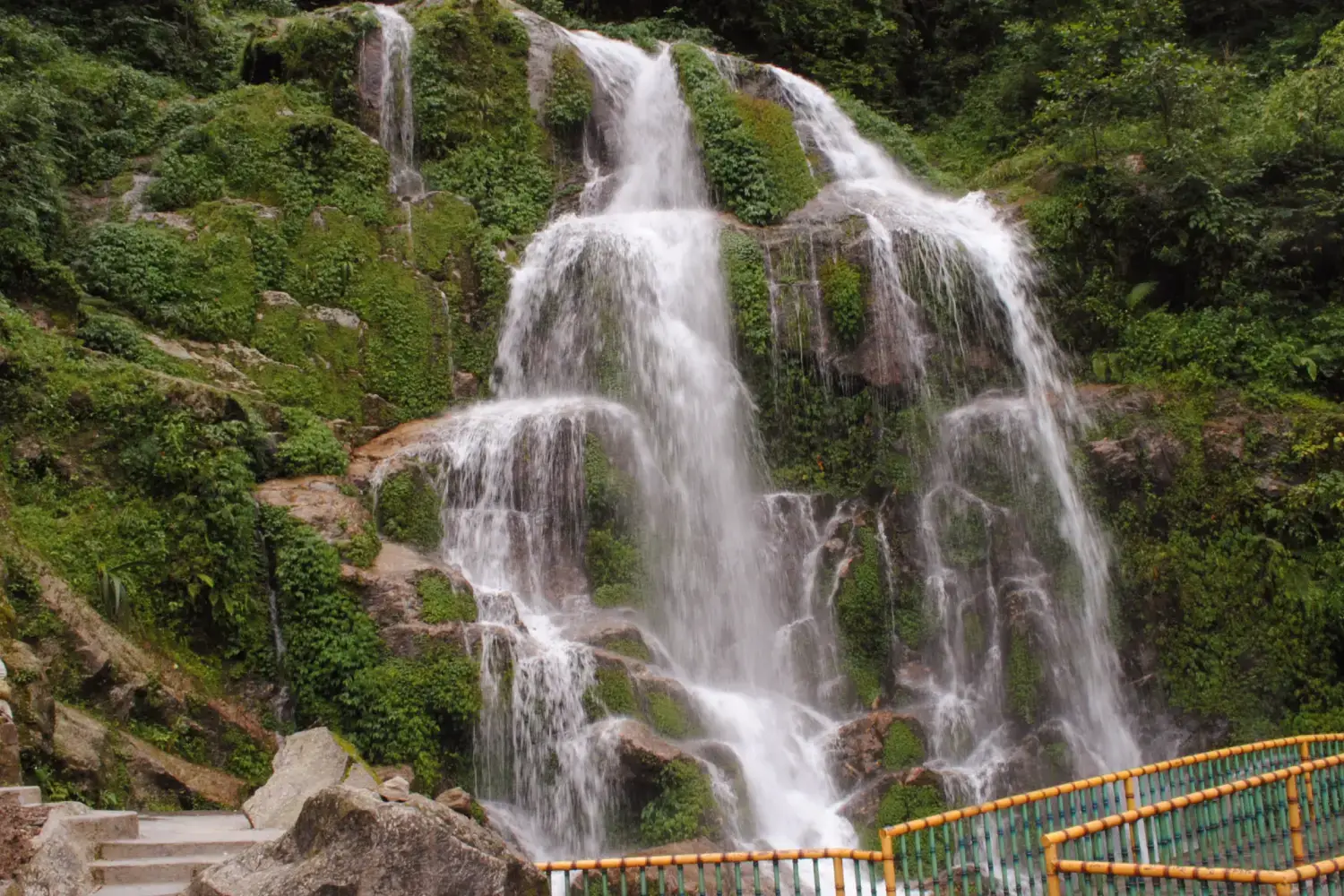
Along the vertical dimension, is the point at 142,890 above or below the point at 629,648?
below

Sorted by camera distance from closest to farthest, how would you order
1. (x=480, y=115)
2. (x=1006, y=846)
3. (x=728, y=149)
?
(x=1006, y=846), (x=728, y=149), (x=480, y=115)

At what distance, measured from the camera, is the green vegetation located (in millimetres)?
18250

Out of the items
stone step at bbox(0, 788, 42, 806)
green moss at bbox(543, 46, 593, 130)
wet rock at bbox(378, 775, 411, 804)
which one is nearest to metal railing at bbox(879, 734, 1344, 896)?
wet rock at bbox(378, 775, 411, 804)

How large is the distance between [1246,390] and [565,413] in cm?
930

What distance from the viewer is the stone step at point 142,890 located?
6404mm

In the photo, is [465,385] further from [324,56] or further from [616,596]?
[324,56]

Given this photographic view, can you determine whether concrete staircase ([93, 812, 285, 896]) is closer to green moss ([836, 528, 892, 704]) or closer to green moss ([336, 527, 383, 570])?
green moss ([336, 527, 383, 570])

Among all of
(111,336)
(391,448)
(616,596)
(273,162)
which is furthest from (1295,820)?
(273,162)

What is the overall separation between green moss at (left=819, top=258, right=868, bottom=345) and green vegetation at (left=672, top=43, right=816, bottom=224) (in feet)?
9.10

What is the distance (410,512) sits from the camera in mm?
13039

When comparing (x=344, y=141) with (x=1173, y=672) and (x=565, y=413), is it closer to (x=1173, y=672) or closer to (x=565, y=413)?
(x=565, y=413)

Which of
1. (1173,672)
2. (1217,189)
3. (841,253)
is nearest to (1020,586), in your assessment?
(1173,672)

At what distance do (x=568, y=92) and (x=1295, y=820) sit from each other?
57.0ft

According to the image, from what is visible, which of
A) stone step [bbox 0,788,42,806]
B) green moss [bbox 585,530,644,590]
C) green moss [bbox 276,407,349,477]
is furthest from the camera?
green moss [bbox 585,530,644,590]
